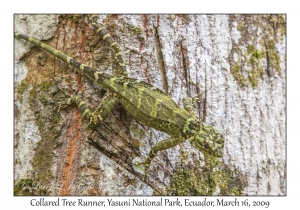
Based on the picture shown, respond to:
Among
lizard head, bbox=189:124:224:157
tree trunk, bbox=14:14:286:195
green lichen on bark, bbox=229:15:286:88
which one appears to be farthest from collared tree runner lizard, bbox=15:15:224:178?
green lichen on bark, bbox=229:15:286:88

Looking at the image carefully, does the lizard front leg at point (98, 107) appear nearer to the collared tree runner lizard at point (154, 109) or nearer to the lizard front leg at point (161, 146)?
the collared tree runner lizard at point (154, 109)

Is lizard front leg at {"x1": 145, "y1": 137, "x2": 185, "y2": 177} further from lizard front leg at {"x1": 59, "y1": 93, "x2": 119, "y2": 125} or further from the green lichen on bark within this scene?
the green lichen on bark

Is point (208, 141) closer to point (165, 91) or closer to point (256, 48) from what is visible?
point (165, 91)

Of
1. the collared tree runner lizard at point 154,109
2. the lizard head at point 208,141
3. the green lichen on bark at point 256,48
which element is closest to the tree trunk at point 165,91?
the green lichen on bark at point 256,48

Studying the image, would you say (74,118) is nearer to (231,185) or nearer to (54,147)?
(54,147)

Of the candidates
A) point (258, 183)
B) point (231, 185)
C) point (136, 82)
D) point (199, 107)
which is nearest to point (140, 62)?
point (136, 82)

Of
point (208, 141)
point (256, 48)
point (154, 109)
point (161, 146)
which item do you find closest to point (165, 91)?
point (154, 109)
